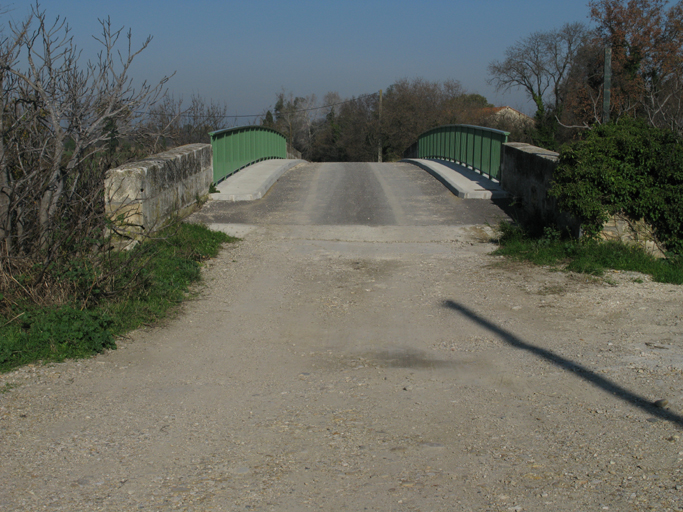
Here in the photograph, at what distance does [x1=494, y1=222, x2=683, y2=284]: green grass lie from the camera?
26.0 ft

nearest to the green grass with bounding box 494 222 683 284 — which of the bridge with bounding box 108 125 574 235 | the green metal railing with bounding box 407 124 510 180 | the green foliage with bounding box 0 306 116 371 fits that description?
the bridge with bounding box 108 125 574 235

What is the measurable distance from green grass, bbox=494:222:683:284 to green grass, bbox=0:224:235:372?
4645 millimetres

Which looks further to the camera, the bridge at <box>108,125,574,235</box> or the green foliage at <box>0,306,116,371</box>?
the bridge at <box>108,125,574,235</box>

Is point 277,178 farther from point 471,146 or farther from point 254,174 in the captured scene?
point 471,146

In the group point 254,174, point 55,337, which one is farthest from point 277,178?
point 55,337

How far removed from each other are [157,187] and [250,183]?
17.5 feet

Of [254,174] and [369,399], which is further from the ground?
[254,174]

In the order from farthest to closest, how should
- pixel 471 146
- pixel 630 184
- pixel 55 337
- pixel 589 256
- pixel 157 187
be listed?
pixel 471 146
pixel 157 187
pixel 630 184
pixel 589 256
pixel 55 337

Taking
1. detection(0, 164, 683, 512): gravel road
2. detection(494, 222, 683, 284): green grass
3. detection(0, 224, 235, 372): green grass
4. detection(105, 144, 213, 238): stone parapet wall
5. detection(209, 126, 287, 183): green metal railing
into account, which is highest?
detection(209, 126, 287, 183): green metal railing

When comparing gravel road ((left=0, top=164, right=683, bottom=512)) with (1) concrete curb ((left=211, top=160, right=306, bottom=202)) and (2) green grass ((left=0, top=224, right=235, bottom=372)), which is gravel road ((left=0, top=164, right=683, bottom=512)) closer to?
(2) green grass ((left=0, top=224, right=235, bottom=372))

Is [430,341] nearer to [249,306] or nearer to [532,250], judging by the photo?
[249,306]

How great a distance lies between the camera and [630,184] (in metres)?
8.55

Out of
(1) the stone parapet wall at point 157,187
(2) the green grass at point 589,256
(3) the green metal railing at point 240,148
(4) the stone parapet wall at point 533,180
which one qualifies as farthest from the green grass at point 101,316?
(3) the green metal railing at point 240,148

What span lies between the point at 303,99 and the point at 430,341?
81216mm
